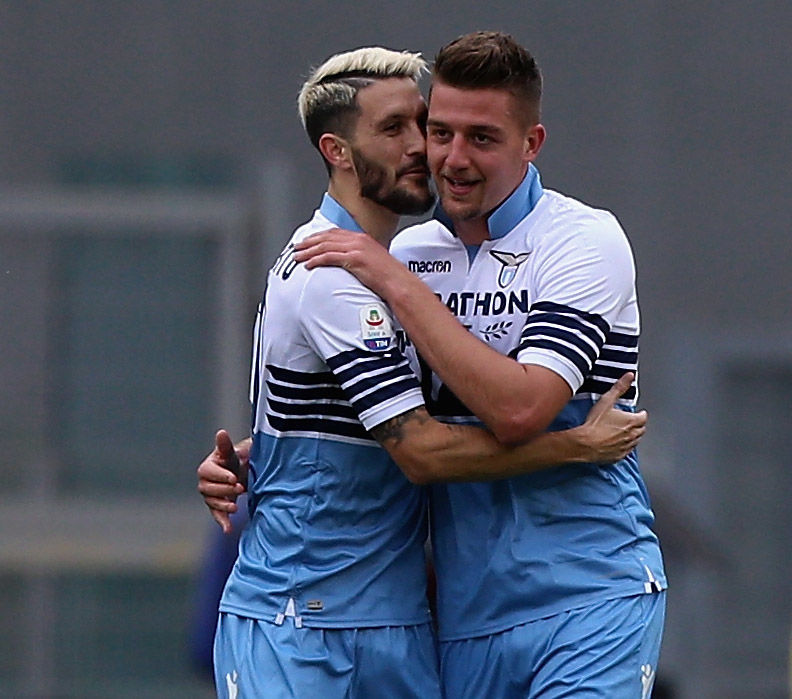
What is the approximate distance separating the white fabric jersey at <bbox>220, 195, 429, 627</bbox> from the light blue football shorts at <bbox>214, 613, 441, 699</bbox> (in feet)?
0.09

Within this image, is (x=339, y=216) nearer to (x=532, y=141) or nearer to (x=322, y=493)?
(x=532, y=141)

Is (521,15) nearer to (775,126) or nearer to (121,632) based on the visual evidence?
(775,126)

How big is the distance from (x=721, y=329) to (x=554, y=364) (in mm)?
5768

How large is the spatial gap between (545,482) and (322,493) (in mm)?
455

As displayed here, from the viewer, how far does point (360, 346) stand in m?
3.66

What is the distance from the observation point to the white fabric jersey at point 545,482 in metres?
3.72

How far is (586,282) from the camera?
3.69m

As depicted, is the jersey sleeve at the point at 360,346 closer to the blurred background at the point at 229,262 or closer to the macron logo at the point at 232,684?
the macron logo at the point at 232,684

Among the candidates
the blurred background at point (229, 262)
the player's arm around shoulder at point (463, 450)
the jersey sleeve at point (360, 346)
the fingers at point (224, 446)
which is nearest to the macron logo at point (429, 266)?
the jersey sleeve at point (360, 346)

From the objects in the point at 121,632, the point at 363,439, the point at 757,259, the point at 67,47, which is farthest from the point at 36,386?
the point at 363,439

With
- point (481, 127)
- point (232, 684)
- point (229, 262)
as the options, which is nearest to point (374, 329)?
point (481, 127)

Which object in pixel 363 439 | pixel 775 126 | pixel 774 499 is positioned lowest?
pixel 774 499

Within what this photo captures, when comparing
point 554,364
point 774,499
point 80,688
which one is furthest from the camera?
point 774,499

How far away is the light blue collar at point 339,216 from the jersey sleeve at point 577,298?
398mm
